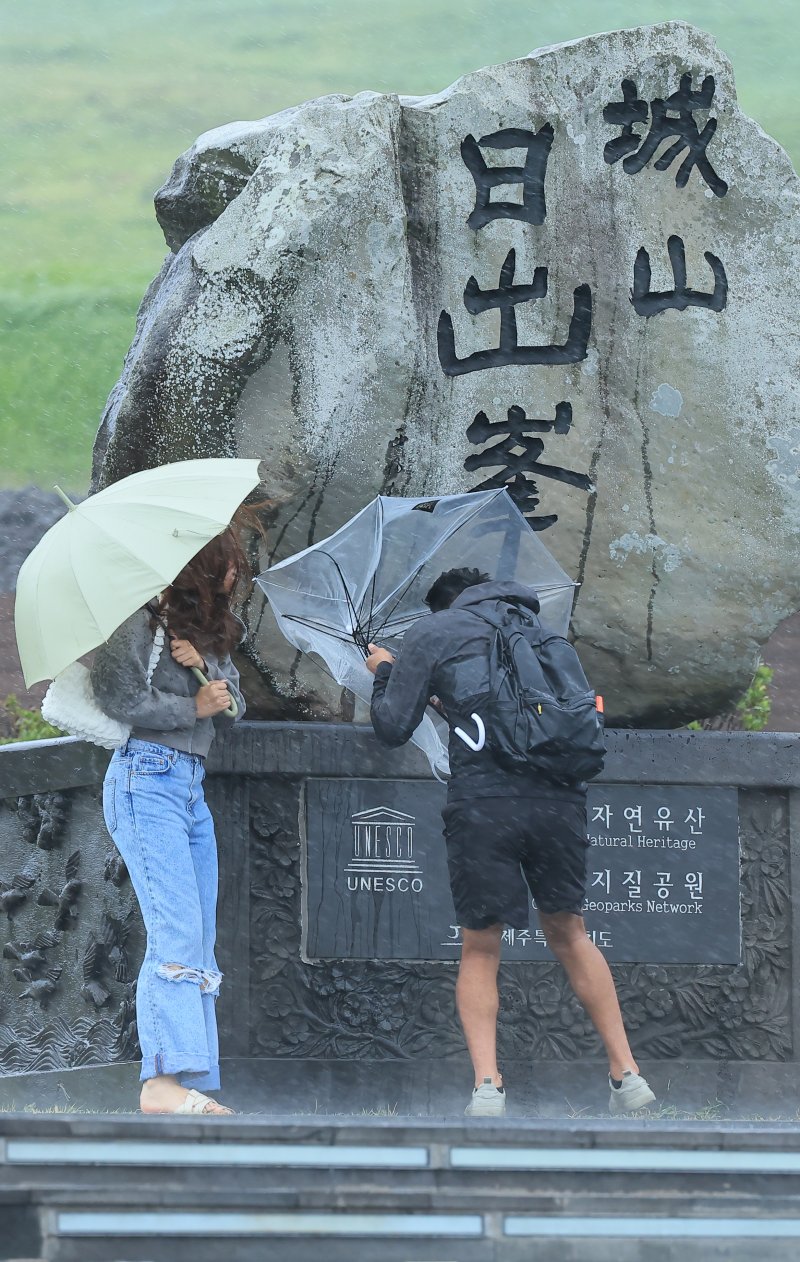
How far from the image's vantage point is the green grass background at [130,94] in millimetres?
19172

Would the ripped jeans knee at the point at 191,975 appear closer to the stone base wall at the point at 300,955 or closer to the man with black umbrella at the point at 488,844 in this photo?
the man with black umbrella at the point at 488,844

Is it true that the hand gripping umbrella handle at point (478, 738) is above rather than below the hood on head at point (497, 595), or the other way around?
below

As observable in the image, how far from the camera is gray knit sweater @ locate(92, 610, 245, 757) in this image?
4387 millimetres

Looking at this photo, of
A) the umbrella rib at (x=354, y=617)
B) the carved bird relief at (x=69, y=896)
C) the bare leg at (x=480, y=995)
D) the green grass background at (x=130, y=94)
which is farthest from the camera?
the green grass background at (x=130, y=94)

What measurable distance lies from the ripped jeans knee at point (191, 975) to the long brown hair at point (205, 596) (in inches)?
35.0

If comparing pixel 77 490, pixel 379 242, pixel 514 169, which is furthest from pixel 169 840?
pixel 77 490

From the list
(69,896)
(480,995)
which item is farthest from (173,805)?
(69,896)

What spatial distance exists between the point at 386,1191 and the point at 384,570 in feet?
7.38

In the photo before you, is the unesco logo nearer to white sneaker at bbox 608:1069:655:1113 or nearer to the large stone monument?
the large stone monument

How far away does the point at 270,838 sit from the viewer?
544 cm

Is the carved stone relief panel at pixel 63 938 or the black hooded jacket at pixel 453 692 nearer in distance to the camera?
the black hooded jacket at pixel 453 692

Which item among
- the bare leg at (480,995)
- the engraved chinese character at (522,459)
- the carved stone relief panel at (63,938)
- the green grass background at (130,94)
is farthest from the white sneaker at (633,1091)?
the green grass background at (130,94)

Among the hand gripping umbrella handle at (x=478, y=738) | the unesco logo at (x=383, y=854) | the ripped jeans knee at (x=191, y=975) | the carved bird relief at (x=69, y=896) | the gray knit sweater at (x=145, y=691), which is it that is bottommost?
the ripped jeans knee at (x=191, y=975)

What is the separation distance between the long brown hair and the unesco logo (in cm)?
A: 109
